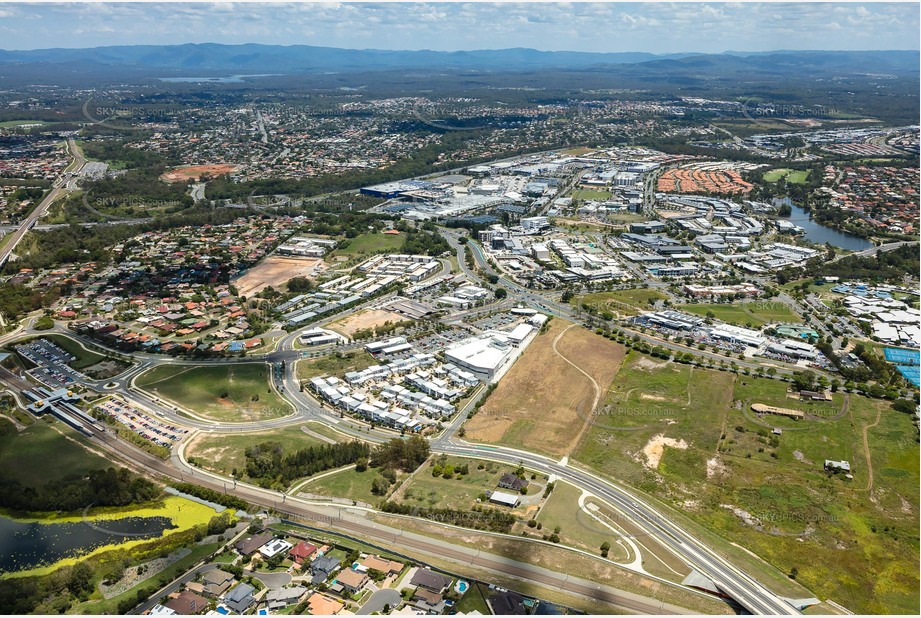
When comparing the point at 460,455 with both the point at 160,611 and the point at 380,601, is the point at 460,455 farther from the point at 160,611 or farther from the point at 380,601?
the point at 160,611

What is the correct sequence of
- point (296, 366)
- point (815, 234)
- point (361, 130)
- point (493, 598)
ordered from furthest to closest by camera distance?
point (361, 130), point (815, 234), point (296, 366), point (493, 598)

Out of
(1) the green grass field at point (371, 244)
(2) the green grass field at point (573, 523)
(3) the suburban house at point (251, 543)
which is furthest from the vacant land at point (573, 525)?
(1) the green grass field at point (371, 244)

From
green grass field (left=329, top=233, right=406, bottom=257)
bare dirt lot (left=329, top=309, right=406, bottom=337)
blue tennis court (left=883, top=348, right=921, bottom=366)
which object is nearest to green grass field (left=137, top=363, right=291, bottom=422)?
bare dirt lot (left=329, top=309, right=406, bottom=337)

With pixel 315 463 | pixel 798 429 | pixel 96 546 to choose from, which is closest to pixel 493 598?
pixel 315 463

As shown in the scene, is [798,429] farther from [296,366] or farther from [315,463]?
[296,366]

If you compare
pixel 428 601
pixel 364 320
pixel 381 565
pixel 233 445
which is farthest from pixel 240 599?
pixel 364 320

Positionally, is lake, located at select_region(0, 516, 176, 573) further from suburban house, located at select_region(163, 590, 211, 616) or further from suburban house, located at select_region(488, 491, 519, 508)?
suburban house, located at select_region(488, 491, 519, 508)

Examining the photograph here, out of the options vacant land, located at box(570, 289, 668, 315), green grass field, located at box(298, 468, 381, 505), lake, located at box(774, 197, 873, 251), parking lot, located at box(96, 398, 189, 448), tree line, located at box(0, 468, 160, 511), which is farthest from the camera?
lake, located at box(774, 197, 873, 251)

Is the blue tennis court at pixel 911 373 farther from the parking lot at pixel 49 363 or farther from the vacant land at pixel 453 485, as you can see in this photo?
the parking lot at pixel 49 363
